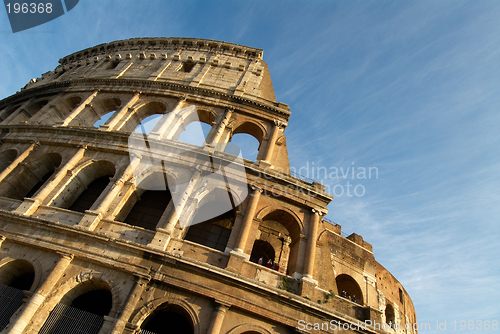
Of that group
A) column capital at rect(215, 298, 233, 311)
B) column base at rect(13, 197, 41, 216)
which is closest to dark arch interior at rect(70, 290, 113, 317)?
column base at rect(13, 197, 41, 216)

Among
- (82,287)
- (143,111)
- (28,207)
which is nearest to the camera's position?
(82,287)

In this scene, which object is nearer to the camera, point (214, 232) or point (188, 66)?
point (214, 232)

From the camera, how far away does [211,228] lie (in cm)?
1255

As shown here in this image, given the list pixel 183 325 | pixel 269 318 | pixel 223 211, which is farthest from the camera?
pixel 223 211

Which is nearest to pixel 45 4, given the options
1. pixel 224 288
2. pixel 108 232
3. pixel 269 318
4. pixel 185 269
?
pixel 108 232

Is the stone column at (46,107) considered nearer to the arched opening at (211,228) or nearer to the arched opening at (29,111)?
the arched opening at (29,111)

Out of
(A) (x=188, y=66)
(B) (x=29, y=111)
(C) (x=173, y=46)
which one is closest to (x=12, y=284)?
(B) (x=29, y=111)

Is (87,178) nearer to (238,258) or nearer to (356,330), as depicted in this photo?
(238,258)

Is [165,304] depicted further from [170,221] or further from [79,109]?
[79,109]

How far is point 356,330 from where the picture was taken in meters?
9.65

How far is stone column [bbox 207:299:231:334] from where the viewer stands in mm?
8625

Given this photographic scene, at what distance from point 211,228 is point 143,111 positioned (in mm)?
8442

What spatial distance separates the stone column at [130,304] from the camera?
8383 millimetres

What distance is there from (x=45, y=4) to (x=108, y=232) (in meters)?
15.0
